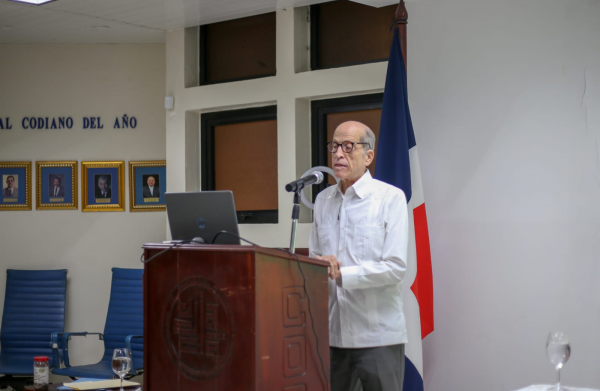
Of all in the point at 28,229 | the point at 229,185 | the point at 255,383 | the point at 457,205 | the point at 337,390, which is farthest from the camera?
the point at 28,229

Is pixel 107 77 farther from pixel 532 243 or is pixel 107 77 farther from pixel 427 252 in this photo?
pixel 532 243

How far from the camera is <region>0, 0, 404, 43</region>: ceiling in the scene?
421cm

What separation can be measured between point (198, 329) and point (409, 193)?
5.14ft

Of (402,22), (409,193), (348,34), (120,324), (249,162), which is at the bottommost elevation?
(120,324)

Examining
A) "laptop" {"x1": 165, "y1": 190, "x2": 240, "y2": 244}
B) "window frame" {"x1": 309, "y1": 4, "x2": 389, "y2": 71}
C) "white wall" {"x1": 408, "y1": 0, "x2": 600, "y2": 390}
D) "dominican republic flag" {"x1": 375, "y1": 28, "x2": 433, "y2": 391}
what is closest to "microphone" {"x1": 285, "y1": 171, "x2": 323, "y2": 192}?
"laptop" {"x1": 165, "y1": 190, "x2": 240, "y2": 244}

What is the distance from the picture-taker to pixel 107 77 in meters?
5.35

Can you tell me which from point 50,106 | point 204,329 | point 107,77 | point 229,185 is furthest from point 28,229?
point 204,329

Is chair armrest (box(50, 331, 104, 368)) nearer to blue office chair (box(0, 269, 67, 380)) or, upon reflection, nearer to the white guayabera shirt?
blue office chair (box(0, 269, 67, 380))

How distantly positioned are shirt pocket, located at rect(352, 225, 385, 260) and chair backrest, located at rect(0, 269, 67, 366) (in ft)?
11.0

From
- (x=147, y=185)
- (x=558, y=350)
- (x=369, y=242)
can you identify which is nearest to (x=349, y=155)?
(x=369, y=242)

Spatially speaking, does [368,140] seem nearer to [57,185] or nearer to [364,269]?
[364,269]

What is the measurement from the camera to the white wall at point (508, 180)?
3098 millimetres

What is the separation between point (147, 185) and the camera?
5.29 metres

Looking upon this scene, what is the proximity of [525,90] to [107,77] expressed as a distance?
3423 mm
